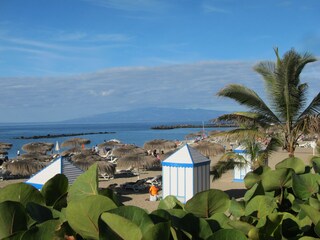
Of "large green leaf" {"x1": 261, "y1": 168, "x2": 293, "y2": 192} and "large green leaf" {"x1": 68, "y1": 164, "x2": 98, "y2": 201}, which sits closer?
"large green leaf" {"x1": 68, "y1": 164, "x2": 98, "y2": 201}

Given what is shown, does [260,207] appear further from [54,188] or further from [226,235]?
[54,188]

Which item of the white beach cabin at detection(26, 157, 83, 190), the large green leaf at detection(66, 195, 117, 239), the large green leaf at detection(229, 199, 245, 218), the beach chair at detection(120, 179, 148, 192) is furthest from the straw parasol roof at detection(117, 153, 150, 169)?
the large green leaf at detection(66, 195, 117, 239)

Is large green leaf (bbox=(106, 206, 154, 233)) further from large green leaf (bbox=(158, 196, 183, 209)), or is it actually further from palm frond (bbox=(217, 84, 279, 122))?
palm frond (bbox=(217, 84, 279, 122))

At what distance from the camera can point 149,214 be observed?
89 centimetres

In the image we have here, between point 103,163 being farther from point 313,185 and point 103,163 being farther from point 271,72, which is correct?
point 313,185

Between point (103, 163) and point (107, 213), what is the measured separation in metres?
17.3

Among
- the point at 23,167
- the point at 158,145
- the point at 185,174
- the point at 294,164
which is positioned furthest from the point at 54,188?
the point at 158,145

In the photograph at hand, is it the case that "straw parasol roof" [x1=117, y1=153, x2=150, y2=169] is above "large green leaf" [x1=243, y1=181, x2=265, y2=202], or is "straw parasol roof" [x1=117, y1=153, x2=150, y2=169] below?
below

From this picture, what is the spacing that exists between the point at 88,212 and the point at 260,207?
617 mm

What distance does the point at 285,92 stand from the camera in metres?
11.2

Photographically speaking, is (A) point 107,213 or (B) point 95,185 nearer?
(A) point 107,213

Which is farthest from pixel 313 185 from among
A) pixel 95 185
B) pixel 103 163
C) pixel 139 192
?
→ pixel 103 163

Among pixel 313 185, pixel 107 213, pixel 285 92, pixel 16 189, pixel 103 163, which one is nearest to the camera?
pixel 107 213

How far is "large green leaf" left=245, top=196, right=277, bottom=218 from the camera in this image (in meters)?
1.21
